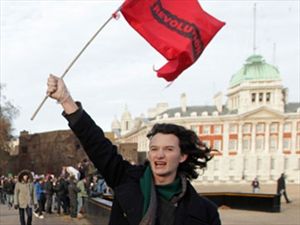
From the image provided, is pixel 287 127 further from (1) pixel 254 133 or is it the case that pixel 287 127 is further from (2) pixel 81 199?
(2) pixel 81 199

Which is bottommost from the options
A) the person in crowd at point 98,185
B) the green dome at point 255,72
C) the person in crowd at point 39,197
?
the person in crowd at point 39,197

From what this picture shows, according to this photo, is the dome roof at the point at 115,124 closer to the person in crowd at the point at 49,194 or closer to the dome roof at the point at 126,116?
the dome roof at the point at 126,116

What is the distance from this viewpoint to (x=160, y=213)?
2.37 metres

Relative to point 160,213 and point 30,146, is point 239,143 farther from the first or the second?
point 160,213

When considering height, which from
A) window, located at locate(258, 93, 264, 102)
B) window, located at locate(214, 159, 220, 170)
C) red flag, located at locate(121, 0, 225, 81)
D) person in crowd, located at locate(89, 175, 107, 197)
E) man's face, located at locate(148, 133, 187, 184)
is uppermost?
window, located at locate(258, 93, 264, 102)

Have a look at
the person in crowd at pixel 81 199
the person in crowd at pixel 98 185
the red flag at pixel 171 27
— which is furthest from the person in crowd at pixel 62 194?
the red flag at pixel 171 27

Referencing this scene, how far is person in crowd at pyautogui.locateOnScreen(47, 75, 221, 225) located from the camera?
2.38 meters

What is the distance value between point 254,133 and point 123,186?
3437 inches

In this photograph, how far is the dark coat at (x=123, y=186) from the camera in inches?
94.3

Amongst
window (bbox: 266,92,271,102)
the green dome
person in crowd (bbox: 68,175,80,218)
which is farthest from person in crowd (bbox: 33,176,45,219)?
the green dome

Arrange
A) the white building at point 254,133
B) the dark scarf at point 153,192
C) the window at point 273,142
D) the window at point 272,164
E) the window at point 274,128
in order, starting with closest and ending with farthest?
the dark scarf at point 153,192 → the window at point 272,164 → the white building at point 254,133 → the window at point 273,142 → the window at point 274,128

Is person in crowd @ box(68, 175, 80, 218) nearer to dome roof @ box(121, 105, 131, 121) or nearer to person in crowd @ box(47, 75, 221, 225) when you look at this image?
person in crowd @ box(47, 75, 221, 225)

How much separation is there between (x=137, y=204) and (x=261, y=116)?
8861 cm

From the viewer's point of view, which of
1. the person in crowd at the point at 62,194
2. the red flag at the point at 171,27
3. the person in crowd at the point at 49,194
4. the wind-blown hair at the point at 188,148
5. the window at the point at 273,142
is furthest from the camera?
the window at the point at 273,142
